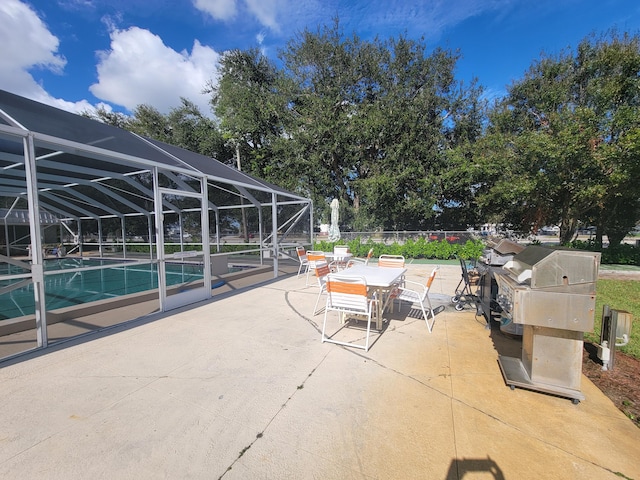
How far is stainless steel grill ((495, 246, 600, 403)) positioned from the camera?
90.4 inches

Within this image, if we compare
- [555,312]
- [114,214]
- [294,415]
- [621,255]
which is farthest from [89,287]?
[621,255]

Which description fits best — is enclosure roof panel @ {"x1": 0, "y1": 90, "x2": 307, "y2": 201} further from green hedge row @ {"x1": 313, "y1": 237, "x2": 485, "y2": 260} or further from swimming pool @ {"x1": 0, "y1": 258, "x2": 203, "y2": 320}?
green hedge row @ {"x1": 313, "y1": 237, "x2": 485, "y2": 260}

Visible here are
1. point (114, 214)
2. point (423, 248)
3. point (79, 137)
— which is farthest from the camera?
point (114, 214)

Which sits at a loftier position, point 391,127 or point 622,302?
point 391,127

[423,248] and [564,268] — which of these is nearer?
[564,268]

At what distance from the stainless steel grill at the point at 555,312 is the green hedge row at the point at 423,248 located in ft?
31.4

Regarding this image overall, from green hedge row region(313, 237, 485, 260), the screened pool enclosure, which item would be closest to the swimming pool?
the screened pool enclosure

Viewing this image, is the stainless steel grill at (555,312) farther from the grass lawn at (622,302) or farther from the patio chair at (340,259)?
the patio chair at (340,259)

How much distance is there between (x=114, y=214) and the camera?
43.1 feet

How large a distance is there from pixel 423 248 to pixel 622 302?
6992 millimetres

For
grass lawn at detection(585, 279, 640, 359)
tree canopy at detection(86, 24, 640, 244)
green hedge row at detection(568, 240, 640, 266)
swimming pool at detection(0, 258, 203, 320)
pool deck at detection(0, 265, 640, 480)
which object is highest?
tree canopy at detection(86, 24, 640, 244)

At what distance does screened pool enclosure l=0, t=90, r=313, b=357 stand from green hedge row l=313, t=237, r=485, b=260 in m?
3.18

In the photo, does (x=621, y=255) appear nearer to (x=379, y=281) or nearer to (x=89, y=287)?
(x=379, y=281)

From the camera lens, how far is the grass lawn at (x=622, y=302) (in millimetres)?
3602
